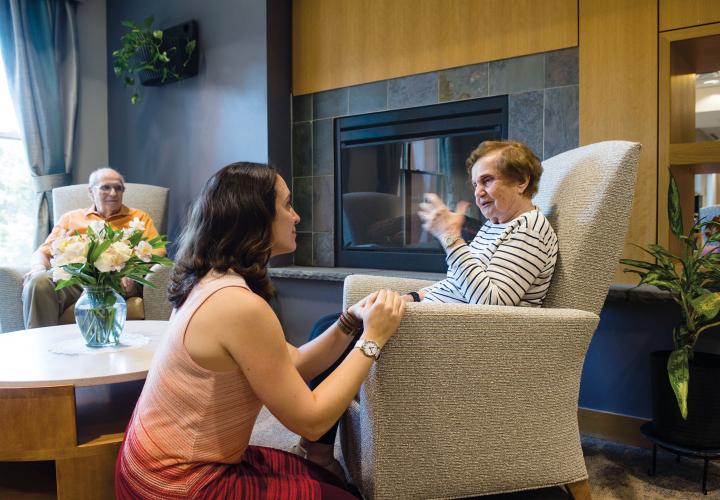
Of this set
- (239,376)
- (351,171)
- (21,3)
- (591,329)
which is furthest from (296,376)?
(21,3)

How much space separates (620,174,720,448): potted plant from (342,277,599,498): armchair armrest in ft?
1.69

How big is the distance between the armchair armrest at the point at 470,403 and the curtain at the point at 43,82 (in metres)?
3.22

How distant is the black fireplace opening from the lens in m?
2.71

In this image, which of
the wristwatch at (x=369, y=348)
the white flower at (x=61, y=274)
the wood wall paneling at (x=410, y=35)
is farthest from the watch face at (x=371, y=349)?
the wood wall paneling at (x=410, y=35)

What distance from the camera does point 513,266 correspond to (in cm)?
146

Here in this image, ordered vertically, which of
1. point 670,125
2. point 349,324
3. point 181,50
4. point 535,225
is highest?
point 181,50

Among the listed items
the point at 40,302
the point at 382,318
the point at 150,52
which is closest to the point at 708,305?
the point at 382,318

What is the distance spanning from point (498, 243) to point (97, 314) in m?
1.15

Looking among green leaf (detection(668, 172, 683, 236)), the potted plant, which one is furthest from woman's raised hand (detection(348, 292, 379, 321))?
green leaf (detection(668, 172, 683, 236))

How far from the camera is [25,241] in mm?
3859

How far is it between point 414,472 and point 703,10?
187 centimetres

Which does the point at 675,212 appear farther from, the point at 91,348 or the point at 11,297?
the point at 11,297

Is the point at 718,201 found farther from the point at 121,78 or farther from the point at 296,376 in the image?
the point at 121,78

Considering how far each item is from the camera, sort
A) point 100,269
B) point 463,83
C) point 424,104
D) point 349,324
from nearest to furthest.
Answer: point 349,324 < point 100,269 < point 463,83 < point 424,104
